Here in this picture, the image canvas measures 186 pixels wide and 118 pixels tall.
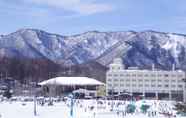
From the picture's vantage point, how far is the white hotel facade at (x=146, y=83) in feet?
331

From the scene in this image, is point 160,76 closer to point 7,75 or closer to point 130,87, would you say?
point 130,87

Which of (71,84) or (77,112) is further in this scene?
(71,84)

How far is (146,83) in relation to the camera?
104m

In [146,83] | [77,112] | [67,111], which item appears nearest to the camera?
[77,112]

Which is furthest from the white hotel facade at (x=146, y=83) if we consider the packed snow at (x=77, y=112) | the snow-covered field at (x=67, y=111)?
the snow-covered field at (x=67, y=111)

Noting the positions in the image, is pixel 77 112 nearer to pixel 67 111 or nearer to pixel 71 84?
pixel 67 111

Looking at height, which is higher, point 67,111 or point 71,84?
point 71,84

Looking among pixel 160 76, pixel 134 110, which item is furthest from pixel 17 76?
pixel 134 110

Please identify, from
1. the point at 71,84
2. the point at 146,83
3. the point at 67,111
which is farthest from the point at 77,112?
the point at 71,84

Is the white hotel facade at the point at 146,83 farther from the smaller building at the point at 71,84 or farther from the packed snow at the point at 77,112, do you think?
the packed snow at the point at 77,112

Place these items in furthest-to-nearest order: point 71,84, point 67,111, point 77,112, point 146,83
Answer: point 71,84, point 146,83, point 67,111, point 77,112

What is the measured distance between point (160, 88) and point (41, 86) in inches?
1031

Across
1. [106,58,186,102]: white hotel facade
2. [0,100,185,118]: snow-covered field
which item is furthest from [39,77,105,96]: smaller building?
[0,100,185,118]: snow-covered field

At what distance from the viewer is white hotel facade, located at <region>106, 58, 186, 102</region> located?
331ft
